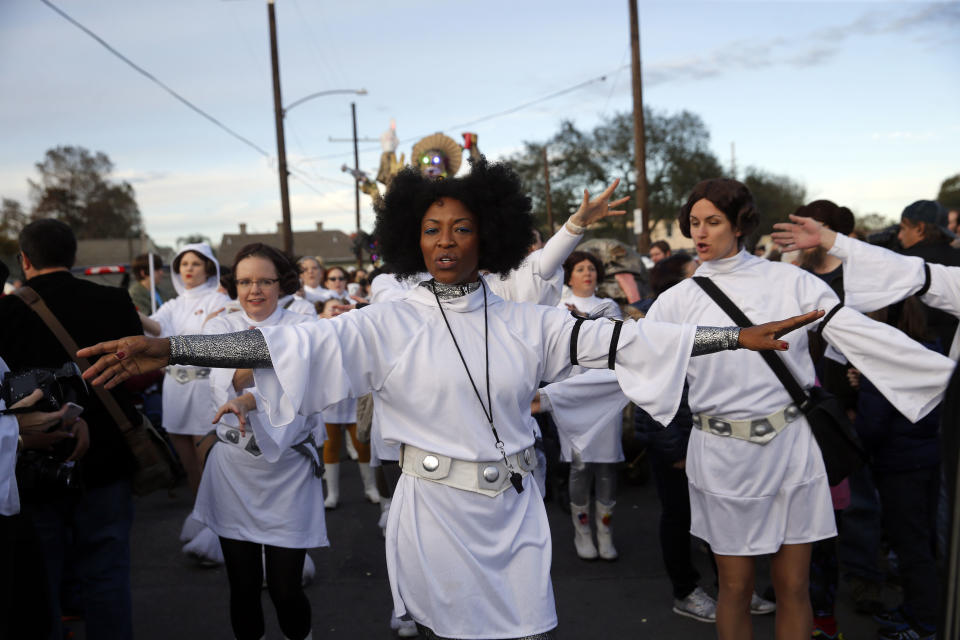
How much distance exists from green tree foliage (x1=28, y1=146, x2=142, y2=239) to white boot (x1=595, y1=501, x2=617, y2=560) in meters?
79.5

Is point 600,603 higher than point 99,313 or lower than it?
lower

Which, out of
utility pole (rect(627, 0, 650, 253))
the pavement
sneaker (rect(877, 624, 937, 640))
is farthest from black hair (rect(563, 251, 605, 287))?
utility pole (rect(627, 0, 650, 253))

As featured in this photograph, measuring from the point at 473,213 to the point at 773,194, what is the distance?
6492 centimetres

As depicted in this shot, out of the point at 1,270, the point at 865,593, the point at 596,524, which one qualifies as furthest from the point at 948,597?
the point at 596,524

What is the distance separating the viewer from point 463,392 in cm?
266

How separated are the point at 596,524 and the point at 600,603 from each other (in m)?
1.04

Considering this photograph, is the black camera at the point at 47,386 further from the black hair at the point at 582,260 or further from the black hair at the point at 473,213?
the black hair at the point at 582,260

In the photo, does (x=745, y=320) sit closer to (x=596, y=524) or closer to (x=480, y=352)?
(x=480, y=352)

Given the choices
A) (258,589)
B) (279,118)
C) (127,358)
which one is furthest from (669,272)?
(279,118)

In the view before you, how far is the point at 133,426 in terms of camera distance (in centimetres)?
386

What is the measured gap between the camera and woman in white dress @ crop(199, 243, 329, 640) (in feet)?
12.5

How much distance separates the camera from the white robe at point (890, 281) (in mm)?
3709

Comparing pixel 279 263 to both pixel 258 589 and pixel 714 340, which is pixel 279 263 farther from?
pixel 714 340

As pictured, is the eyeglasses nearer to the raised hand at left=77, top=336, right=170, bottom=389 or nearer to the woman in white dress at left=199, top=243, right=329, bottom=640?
the woman in white dress at left=199, top=243, right=329, bottom=640
